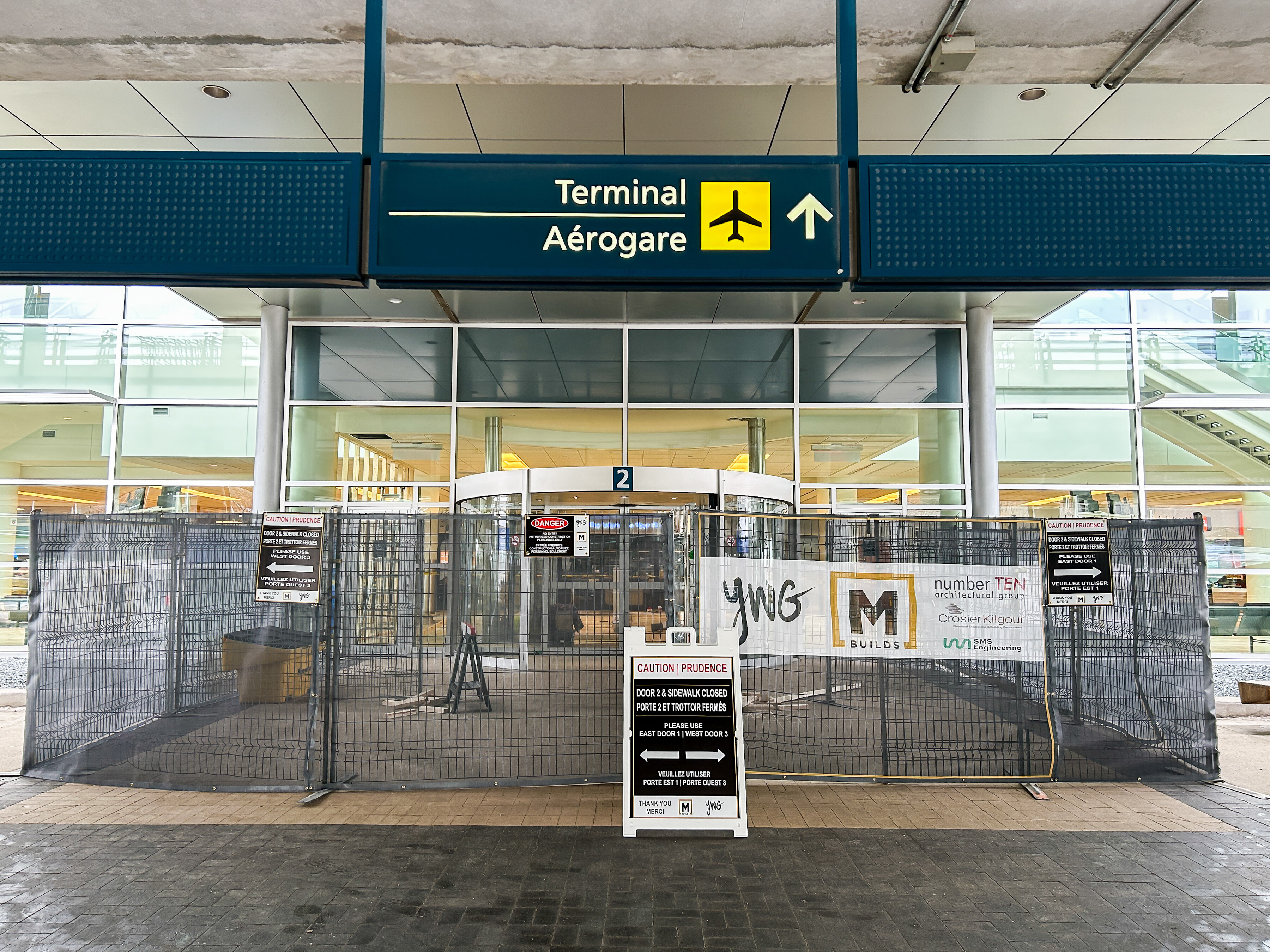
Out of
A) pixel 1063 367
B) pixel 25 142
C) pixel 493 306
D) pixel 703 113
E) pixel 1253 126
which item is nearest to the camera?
pixel 703 113

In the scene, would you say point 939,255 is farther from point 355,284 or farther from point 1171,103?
point 1171,103

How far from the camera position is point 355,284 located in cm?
370

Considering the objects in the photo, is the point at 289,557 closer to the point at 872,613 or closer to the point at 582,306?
the point at 872,613

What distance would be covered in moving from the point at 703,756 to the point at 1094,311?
40.4ft

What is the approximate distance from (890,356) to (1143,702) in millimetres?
8207

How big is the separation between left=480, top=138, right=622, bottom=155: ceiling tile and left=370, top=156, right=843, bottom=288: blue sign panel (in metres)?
5.87

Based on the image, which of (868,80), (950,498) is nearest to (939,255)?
(868,80)

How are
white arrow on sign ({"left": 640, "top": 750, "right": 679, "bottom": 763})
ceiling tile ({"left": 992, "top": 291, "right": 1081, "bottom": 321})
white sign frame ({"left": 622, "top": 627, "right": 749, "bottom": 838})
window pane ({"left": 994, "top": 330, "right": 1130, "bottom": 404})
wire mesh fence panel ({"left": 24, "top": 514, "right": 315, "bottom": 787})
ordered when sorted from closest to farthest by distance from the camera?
white sign frame ({"left": 622, "top": 627, "right": 749, "bottom": 838})
white arrow on sign ({"left": 640, "top": 750, "right": 679, "bottom": 763})
wire mesh fence panel ({"left": 24, "top": 514, "right": 315, "bottom": 787})
ceiling tile ({"left": 992, "top": 291, "right": 1081, "bottom": 321})
window pane ({"left": 994, "top": 330, "right": 1130, "bottom": 404})

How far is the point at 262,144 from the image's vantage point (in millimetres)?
9258

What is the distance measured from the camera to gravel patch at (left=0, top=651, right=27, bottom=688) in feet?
40.7

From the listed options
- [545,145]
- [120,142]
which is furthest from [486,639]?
[120,142]

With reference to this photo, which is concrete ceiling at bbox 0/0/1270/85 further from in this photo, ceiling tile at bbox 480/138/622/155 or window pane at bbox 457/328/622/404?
window pane at bbox 457/328/622/404

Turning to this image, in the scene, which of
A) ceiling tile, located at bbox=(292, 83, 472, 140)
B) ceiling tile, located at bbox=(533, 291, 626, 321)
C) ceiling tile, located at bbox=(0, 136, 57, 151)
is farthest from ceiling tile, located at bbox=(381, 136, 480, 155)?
ceiling tile, located at bbox=(533, 291, 626, 321)

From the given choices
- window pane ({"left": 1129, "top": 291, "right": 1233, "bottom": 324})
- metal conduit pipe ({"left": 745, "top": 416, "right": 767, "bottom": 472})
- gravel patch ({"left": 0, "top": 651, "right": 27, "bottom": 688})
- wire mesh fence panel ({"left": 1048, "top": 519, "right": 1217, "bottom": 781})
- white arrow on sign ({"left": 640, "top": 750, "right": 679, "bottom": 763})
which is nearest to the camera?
white arrow on sign ({"left": 640, "top": 750, "right": 679, "bottom": 763})
